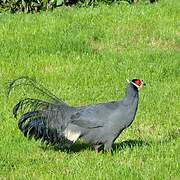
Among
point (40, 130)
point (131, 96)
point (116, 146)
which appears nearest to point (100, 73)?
point (116, 146)

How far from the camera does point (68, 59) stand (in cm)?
1130

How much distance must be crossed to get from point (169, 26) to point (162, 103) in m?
3.85

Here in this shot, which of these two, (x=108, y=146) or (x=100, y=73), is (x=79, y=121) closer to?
(x=108, y=146)

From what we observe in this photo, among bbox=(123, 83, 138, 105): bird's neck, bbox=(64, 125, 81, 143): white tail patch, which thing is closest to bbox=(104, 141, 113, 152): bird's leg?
bbox=(64, 125, 81, 143): white tail patch

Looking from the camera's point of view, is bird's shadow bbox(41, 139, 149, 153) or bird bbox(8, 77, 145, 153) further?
bird's shadow bbox(41, 139, 149, 153)

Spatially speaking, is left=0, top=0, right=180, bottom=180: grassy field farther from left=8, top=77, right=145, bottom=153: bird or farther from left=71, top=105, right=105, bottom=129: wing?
left=71, top=105, right=105, bottom=129: wing

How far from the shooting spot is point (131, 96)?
7227 mm

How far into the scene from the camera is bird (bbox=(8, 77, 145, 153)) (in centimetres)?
705

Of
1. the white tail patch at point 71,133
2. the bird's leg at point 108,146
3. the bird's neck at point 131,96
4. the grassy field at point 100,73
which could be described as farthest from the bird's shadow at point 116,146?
the bird's neck at point 131,96

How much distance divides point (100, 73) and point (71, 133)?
378cm

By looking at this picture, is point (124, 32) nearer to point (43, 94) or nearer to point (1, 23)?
point (1, 23)

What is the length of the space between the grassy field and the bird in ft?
0.78

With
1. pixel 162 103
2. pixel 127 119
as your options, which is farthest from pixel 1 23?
pixel 127 119

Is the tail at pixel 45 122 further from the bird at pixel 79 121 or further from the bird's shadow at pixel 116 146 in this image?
the bird's shadow at pixel 116 146
